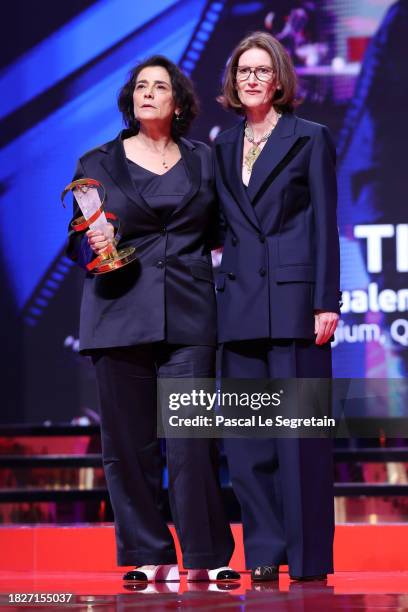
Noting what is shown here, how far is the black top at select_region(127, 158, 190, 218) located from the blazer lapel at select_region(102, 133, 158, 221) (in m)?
0.02

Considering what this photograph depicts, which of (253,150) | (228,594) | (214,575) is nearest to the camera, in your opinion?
(228,594)

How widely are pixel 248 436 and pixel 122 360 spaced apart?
0.41 metres

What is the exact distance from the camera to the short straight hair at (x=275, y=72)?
120 inches

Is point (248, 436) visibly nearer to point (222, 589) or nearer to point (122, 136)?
point (222, 589)

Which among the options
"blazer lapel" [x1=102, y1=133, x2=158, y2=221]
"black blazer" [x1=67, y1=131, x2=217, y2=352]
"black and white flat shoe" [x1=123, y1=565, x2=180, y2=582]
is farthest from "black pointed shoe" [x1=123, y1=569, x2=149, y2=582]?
"blazer lapel" [x1=102, y1=133, x2=158, y2=221]

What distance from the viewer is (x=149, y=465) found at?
122 inches

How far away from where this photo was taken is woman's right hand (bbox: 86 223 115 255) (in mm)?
2914

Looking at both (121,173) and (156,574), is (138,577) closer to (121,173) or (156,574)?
(156,574)

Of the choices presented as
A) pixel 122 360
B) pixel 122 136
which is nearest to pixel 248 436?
pixel 122 360

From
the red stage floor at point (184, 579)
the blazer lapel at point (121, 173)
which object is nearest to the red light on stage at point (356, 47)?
the blazer lapel at point (121, 173)

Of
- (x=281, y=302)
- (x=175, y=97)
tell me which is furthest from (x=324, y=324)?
(x=175, y=97)

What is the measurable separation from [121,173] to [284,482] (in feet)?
3.16

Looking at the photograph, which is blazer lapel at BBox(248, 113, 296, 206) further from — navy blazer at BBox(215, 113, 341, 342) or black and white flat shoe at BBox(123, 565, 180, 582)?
black and white flat shoe at BBox(123, 565, 180, 582)

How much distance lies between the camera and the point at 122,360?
307 centimetres
